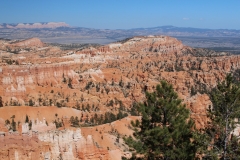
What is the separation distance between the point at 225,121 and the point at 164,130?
3.33 metres

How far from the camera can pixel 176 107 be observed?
739 inches

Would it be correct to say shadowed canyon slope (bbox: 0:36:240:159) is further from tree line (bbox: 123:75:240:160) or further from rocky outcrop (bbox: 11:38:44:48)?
rocky outcrop (bbox: 11:38:44:48)

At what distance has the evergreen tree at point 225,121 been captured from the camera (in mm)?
16906

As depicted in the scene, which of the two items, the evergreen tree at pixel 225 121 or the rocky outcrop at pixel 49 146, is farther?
the rocky outcrop at pixel 49 146

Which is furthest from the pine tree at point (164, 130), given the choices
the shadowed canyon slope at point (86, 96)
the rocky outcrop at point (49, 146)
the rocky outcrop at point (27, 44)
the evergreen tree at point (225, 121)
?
the rocky outcrop at point (27, 44)

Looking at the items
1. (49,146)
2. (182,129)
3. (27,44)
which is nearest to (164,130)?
(182,129)

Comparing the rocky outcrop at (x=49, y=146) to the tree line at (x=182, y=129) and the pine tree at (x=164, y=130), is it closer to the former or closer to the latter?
the tree line at (x=182, y=129)

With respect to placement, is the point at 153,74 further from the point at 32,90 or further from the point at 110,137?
the point at 110,137

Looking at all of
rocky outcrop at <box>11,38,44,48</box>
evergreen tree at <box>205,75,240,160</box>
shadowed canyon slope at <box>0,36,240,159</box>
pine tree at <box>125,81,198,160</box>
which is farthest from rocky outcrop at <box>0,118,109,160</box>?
rocky outcrop at <box>11,38,44,48</box>

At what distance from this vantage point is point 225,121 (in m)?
17.2

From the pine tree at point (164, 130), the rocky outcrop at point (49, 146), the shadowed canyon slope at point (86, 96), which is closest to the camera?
the pine tree at point (164, 130)

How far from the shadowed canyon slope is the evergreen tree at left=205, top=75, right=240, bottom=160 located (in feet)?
40.2

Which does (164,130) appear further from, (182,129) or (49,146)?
(49,146)

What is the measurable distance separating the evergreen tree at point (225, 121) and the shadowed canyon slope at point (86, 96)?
12.2 m
